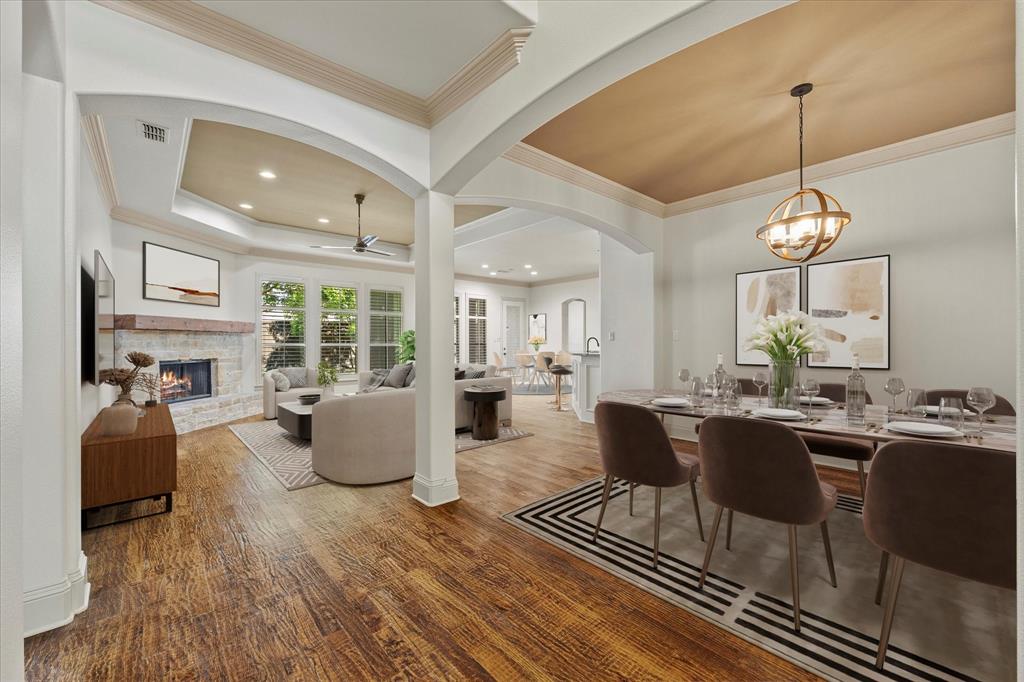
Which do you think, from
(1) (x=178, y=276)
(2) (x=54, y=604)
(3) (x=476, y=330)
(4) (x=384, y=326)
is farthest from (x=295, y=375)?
(2) (x=54, y=604)

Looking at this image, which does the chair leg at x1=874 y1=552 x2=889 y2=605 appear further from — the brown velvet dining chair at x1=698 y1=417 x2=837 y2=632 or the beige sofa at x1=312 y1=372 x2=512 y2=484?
the beige sofa at x1=312 y1=372 x2=512 y2=484

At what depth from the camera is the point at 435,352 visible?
3.16 meters

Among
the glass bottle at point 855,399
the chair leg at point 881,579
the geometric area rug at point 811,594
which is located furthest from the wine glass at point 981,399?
the geometric area rug at point 811,594

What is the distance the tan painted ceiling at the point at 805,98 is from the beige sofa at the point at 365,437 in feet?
8.37

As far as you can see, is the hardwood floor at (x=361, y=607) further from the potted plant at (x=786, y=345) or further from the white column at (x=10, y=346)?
the potted plant at (x=786, y=345)

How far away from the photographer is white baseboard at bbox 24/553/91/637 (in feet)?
5.80

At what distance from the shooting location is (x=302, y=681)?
153 cm

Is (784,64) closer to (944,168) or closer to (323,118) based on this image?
(944,168)

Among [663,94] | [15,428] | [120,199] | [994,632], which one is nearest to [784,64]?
[663,94]

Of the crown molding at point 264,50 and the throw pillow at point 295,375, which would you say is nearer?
the crown molding at point 264,50

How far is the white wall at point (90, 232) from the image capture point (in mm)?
3162

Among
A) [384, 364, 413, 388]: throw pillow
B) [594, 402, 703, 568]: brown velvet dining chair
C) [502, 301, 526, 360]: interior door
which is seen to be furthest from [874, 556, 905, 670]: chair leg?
[502, 301, 526, 360]: interior door

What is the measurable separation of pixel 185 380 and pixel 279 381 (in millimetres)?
1131

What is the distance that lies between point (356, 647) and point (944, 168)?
5.15 metres
